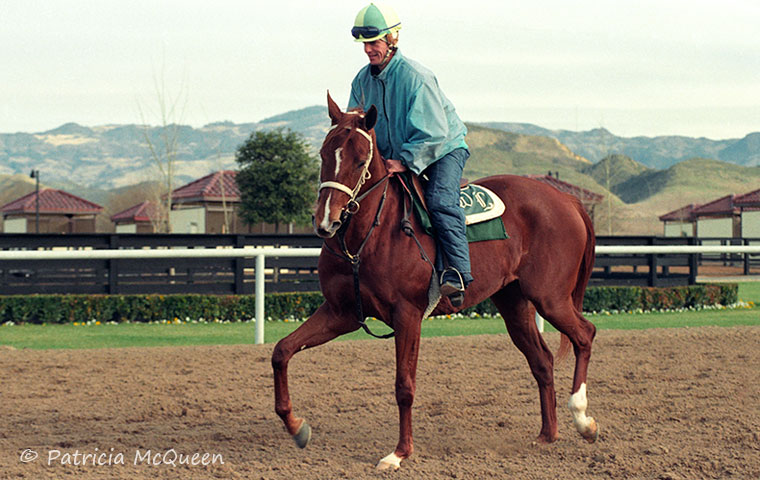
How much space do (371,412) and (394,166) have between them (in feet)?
6.31

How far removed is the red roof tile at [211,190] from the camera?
41781 millimetres

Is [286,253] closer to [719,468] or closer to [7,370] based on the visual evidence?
[7,370]

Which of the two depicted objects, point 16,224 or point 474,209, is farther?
point 16,224

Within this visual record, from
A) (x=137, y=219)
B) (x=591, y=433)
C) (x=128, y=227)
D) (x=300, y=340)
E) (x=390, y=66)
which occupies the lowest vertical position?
(x=128, y=227)

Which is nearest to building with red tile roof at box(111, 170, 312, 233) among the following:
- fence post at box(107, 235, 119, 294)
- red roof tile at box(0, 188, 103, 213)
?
red roof tile at box(0, 188, 103, 213)

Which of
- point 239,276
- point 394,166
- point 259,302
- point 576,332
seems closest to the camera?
point 394,166

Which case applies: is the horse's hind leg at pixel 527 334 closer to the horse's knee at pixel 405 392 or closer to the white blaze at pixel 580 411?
the white blaze at pixel 580 411

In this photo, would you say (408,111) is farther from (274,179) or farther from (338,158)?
(274,179)

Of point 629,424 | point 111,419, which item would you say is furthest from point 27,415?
point 629,424

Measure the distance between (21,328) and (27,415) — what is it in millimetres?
5349

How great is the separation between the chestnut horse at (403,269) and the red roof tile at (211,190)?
35943 mm

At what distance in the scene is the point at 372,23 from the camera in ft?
13.1

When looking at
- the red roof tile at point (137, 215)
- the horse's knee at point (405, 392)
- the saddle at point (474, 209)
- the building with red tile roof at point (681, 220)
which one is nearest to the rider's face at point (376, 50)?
the saddle at point (474, 209)

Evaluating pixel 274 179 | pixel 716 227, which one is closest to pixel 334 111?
pixel 274 179
